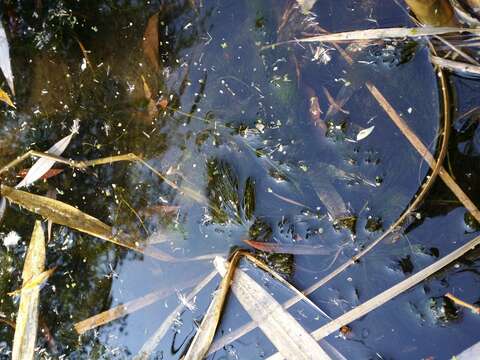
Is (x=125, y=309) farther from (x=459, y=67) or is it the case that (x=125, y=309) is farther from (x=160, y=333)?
(x=459, y=67)

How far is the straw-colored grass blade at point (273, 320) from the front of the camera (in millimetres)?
2328

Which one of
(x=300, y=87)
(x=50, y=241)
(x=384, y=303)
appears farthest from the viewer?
(x=50, y=241)

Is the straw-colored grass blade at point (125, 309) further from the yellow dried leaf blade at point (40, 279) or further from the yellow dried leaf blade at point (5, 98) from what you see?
the yellow dried leaf blade at point (5, 98)

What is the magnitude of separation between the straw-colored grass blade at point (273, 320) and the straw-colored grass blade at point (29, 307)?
37.6 inches

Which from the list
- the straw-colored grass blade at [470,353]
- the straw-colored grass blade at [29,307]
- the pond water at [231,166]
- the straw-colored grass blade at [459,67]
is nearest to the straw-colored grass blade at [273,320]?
the pond water at [231,166]

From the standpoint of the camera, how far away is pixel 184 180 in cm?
255

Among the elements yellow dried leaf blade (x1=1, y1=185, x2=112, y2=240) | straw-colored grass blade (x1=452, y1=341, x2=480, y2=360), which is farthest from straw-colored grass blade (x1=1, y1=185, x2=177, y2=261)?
straw-colored grass blade (x1=452, y1=341, x2=480, y2=360)

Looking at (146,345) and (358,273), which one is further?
(146,345)

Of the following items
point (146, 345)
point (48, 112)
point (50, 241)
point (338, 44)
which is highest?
point (338, 44)

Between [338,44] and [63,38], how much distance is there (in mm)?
1433

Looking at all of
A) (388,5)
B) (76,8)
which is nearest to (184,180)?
(76,8)

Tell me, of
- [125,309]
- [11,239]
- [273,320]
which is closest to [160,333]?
[125,309]

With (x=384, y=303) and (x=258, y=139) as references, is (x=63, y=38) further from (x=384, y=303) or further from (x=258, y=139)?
(x=384, y=303)

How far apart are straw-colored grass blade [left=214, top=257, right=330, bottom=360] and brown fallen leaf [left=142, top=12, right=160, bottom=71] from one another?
42.2 inches
